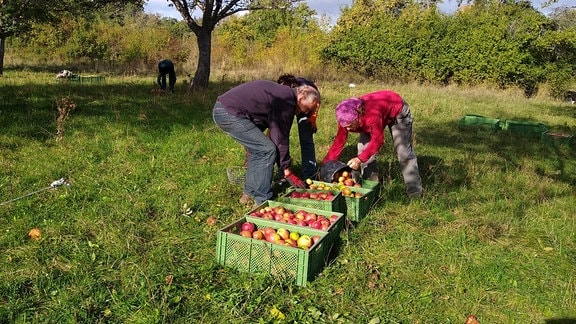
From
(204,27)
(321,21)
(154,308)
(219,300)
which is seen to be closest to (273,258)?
(219,300)

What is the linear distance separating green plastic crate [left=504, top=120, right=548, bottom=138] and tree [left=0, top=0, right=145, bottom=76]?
1086 cm

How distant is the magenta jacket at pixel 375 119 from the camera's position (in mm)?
4996

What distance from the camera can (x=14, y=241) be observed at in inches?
151

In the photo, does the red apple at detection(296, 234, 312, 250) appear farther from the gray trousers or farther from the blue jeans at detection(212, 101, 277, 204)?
the gray trousers

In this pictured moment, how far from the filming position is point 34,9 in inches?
599

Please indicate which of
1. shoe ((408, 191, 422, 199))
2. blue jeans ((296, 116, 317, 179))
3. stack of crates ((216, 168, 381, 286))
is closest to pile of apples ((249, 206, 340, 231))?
stack of crates ((216, 168, 381, 286))

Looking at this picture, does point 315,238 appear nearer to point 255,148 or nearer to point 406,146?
point 255,148

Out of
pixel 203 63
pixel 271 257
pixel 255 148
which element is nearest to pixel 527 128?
pixel 255 148

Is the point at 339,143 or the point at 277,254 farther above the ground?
the point at 339,143

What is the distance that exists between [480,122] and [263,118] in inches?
305

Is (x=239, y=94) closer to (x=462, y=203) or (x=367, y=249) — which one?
(x=367, y=249)

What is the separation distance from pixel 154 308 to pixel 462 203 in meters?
4.05

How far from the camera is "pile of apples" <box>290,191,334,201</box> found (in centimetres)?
467

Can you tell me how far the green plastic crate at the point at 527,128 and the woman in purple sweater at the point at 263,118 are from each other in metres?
7.35
